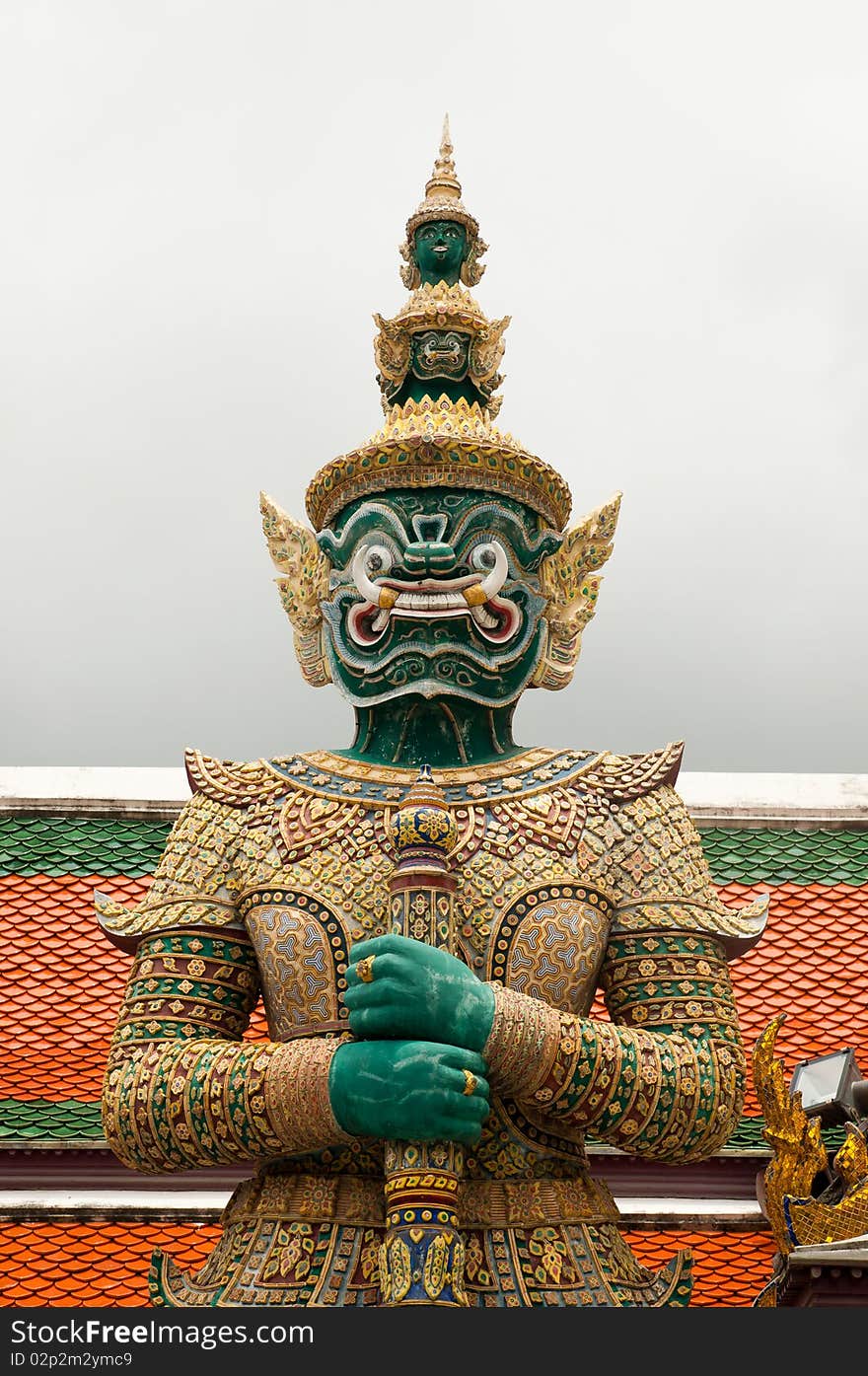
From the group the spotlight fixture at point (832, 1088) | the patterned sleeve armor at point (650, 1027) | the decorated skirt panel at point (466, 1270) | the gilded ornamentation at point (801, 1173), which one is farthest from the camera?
the spotlight fixture at point (832, 1088)

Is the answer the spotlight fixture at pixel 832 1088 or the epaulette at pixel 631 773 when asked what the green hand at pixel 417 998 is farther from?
the spotlight fixture at pixel 832 1088

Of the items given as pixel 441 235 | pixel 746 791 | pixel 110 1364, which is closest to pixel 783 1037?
pixel 746 791

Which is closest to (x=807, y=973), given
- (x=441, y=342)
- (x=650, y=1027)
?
(x=650, y=1027)

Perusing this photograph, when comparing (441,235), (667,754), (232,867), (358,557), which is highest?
(441,235)

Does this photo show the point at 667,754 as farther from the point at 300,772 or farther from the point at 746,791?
the point at 746,791

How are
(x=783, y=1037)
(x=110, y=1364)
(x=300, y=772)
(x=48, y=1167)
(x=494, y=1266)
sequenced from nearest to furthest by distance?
(x=110, y=1364), (x=494, y=1266), (x=300, y=772), (x=48, y=1167), (x=783, y=1037)

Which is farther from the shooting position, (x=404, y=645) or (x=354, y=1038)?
(x=404, y=645)

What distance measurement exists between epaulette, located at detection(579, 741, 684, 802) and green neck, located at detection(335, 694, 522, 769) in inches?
12.2

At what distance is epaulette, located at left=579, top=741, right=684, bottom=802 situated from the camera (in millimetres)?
5621

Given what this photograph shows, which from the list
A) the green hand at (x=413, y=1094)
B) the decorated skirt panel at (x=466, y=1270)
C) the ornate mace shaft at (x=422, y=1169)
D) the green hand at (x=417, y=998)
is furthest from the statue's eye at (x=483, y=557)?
the decorated skirt panel at (x=466, y=1270)

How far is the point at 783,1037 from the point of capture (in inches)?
297

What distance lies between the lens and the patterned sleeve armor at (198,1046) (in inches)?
193

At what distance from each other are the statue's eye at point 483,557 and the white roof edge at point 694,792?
3.26m

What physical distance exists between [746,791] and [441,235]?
363cm
